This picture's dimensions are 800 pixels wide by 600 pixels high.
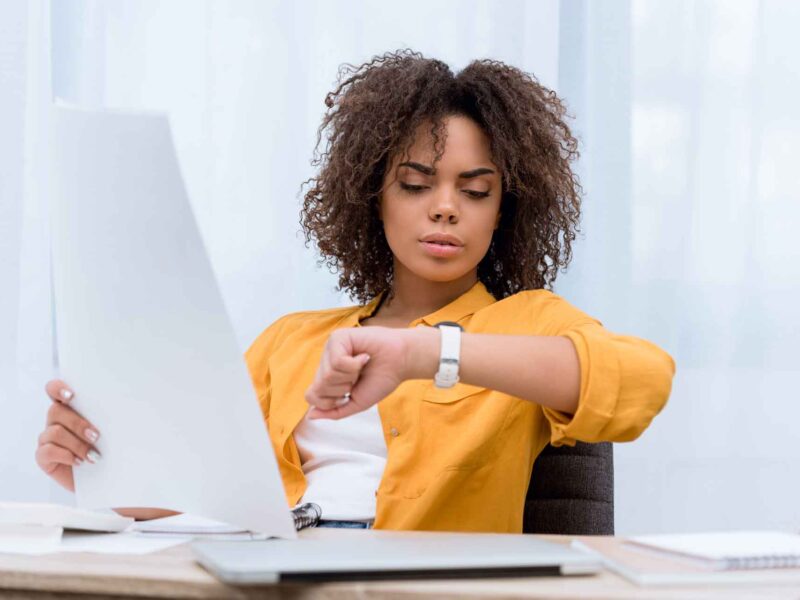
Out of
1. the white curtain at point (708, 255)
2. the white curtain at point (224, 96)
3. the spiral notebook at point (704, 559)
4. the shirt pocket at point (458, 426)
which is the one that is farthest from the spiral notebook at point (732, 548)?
the white curtain at point (224, 96)

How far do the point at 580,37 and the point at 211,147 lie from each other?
0.77m

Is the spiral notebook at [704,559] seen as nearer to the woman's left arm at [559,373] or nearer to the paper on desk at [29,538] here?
the woman's left arm at [559,373]

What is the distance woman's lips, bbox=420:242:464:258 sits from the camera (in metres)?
1.27

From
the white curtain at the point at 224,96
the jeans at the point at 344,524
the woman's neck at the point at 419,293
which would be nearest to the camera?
the jeans at the point at 344,524

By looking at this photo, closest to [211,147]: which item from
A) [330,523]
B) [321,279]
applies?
[321,279]

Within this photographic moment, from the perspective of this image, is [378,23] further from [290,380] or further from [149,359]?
[149,359]

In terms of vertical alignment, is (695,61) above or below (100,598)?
above

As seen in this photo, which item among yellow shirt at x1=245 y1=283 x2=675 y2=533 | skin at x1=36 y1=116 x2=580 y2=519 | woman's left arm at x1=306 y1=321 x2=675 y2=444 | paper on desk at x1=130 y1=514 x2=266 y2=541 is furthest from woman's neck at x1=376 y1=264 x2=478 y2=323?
paper on desk at x1=130 y1=514 x2=266 y2=541

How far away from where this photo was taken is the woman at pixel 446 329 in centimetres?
95

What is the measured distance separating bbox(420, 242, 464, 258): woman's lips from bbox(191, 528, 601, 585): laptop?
0.60 meters

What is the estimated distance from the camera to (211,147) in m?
2.05

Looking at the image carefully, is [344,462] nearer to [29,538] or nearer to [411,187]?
[411,187]

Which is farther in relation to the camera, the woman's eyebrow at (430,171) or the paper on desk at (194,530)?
the woman's eyebrow at (430,171)

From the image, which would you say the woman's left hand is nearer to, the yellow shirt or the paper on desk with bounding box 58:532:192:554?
the paper on desk with bounding box 58:532:192:554
